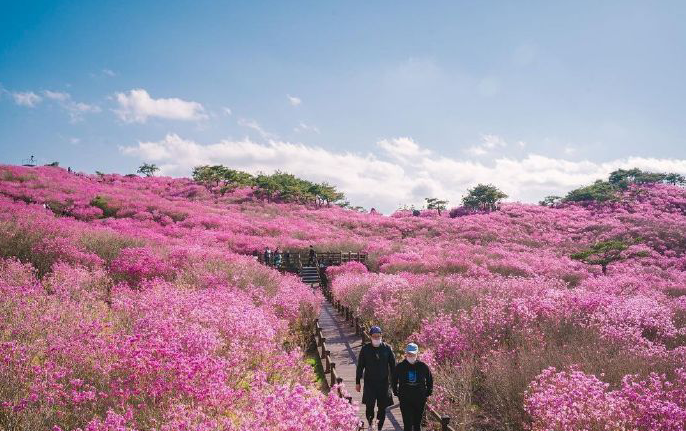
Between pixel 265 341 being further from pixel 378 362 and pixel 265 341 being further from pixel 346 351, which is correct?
pixel 346 351

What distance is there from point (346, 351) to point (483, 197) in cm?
5279

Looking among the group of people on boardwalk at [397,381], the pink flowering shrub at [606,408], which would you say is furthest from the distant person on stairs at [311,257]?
the pink flowering shrub at [606,408]

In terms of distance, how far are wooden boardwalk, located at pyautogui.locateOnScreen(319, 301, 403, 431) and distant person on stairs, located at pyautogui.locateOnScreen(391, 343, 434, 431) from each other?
0.83 m

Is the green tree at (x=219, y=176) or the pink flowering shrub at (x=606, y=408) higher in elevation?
the green tree at (x=219, y=176)

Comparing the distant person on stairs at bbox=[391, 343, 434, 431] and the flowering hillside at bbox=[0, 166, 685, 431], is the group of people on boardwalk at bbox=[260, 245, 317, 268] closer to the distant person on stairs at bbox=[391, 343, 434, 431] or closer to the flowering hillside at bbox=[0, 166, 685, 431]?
the flowering hillside at bbox=[0, 166, 685, 431]

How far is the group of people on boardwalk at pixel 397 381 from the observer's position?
6676mm

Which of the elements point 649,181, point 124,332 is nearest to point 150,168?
point 124,332

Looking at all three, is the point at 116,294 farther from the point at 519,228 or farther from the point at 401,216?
the point at 401,216

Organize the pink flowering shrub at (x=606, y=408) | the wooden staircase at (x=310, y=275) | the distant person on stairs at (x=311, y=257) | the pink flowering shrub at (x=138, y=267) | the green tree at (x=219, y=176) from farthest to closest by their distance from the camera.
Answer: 1. the green tree at (x=219, y=176)
2. the distant person on stairs at (x=311, y=257)
3. the wooden staircase at (x=310, y=275)
4. the pink flowering shrub at (x=138, y=267)
5. the pink flowering shrub at (x=606, y=408)

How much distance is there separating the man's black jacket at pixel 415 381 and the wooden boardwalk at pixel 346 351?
2.72ft

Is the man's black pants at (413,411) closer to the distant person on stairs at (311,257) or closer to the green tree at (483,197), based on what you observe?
the distant person on stairs at (311,257)

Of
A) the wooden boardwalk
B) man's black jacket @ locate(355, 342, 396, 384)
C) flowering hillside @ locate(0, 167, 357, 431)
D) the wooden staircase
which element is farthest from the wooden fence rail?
man's black jacket @ locate(355, 342, 396, 384)

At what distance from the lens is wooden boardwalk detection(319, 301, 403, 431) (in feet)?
27.3

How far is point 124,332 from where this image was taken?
745 centimetres
